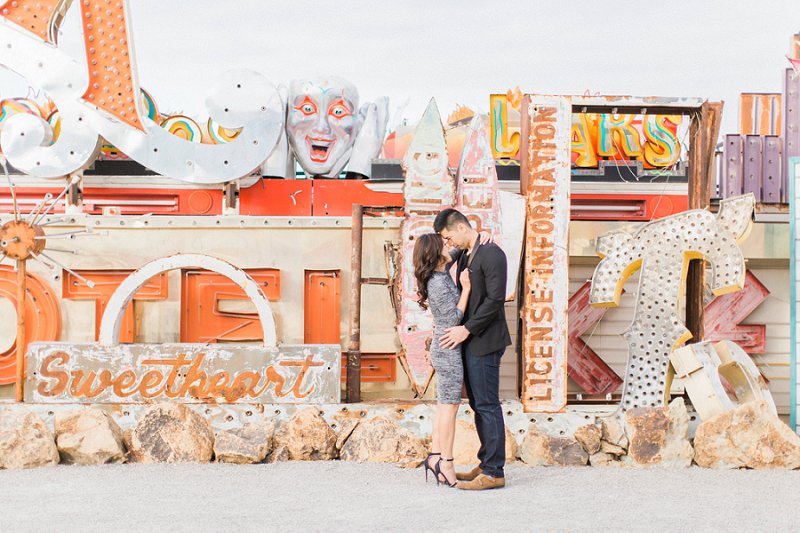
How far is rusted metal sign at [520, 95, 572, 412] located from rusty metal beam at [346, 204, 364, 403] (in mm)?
1321

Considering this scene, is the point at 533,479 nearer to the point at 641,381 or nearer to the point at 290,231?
the point at 641,381

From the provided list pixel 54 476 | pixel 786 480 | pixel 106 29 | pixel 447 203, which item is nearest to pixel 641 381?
pixel 786 480

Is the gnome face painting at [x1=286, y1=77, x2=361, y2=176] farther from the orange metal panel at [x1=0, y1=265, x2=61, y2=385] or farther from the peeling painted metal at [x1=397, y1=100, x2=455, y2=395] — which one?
the orange metal panel at [x1=0, y1=265, x2=61, y2=385]

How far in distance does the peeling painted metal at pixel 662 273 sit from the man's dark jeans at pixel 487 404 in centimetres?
190

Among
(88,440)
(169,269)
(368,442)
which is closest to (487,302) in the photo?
(368,442)

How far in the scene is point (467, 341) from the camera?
19.0 feet

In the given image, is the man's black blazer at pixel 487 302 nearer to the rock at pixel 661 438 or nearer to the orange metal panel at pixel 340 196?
the rock at pixel 661 438

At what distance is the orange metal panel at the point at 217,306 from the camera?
8297mm

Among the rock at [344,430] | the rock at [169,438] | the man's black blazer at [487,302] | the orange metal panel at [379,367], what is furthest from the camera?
the orange metal panel at [379,367]

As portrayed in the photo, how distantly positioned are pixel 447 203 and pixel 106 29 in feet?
11.0

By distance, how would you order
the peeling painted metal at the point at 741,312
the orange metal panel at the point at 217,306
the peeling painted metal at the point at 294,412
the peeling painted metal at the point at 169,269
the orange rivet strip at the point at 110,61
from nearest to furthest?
the peeling painted metal at the point at 294,412, the peeling painted metal at the point at 169,269, the orange rivet strip at the point at 110,61, the orange metal panel at the point at 217,306, the peeling painted metal at the point at 741,312

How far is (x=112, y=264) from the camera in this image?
8289mm

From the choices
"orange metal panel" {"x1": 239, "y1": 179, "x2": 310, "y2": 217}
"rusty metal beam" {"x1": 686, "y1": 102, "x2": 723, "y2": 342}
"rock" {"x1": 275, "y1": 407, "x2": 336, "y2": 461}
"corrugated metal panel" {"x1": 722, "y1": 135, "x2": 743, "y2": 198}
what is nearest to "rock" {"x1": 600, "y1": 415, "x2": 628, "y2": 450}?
"rusty metal beam" {"x1": 686, "y1": 102, "x2": 723, "y2": 342}

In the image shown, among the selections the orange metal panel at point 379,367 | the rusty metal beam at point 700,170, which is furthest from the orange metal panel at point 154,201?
the rusty metal beam at point 700,170
